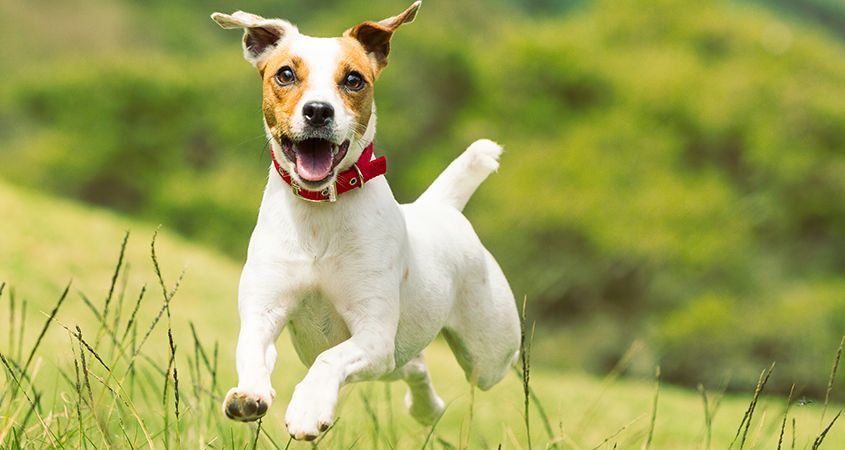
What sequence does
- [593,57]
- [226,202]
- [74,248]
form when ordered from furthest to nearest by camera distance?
[226,202] → [593,57] → [74,248]

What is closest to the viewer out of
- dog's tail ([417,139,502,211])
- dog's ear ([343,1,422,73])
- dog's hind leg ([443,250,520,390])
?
dog's ear ([343,1,422,73])

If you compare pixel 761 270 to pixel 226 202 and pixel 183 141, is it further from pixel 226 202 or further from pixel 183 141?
pixel 183 141

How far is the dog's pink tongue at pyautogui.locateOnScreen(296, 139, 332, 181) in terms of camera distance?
356 cm

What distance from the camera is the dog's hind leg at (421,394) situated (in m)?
5.09

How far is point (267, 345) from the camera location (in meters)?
3.64

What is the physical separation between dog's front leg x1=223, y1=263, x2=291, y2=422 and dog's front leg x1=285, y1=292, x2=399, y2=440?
0.36 ft

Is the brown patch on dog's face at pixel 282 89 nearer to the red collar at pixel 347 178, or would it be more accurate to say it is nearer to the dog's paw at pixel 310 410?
the red collar at pixel 347 178

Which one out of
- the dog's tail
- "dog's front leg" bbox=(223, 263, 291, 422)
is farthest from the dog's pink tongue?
the dog's tail

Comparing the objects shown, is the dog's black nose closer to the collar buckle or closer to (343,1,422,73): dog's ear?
the collar buckle

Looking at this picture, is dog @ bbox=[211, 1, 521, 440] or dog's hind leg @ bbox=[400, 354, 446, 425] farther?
dog's hind leg @ bbox=[400, 354, 446, 425]

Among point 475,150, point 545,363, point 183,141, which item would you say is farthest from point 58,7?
point 475,150

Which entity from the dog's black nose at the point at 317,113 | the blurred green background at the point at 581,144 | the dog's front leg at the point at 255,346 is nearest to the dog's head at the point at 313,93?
the dog's black nose at the point at 317,113

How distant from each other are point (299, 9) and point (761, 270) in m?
30.1

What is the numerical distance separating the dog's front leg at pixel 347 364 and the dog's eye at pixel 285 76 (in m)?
0.80
